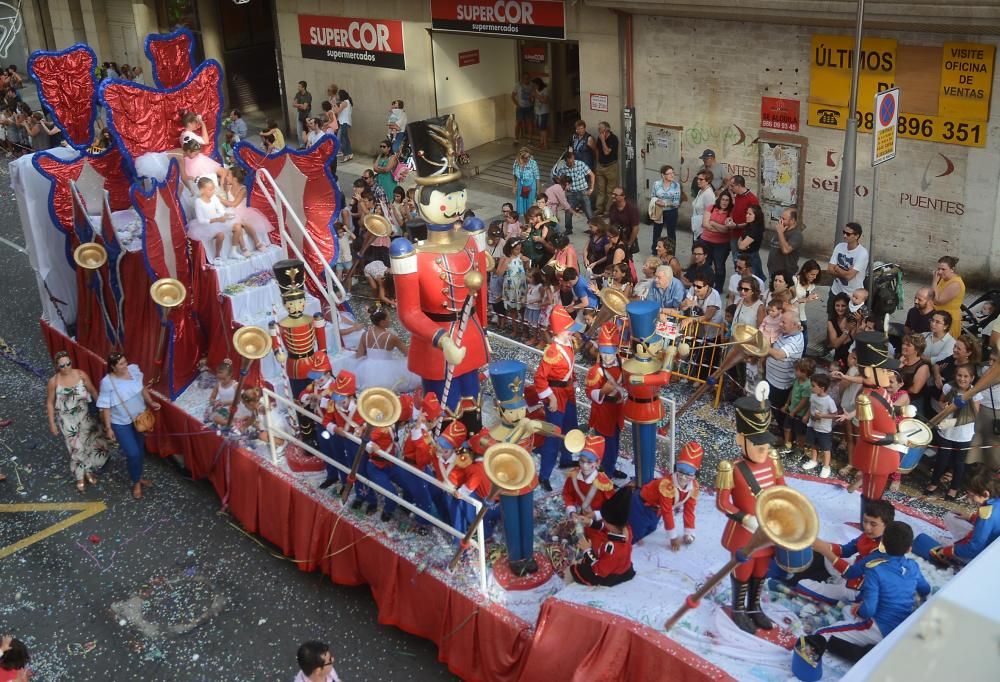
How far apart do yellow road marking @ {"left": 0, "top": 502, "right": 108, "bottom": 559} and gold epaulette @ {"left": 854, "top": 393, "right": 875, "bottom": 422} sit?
6.29 meters

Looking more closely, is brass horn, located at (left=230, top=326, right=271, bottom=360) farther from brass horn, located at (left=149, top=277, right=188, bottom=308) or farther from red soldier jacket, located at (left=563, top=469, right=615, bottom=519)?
red soldier jacket, located at (left=563, top=469, right=615, bottom=519)

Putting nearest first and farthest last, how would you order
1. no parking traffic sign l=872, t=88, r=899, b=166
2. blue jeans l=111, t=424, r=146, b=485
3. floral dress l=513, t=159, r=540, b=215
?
blue jeans l=111, t=424, r=146, b=485, no parking traffic sign l=872, t=88, r=899, b=166, floral dress l=513, t=159, r=540, b=215

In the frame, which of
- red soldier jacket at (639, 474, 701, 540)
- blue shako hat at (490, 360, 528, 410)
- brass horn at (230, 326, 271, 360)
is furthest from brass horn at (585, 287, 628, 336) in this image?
brass horn at (230, 326, 271, 360)

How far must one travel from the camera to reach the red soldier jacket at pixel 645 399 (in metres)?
6.75

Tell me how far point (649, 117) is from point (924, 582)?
964 cm

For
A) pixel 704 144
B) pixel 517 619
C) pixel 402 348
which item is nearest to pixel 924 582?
pixel 517 619

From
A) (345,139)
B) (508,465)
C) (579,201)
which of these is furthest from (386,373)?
(345,139)

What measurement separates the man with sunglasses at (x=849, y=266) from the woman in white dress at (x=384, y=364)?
13.3 ft

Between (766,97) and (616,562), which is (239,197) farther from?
(766,97)

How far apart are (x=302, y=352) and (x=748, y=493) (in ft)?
12.5

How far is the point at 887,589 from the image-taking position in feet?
18.1

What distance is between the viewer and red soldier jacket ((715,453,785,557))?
5.72 metres

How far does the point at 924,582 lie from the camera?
5805 millimetres

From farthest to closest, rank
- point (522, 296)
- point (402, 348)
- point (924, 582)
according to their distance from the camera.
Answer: point (522, 296) < point (402, 348) < point (924, 582)
